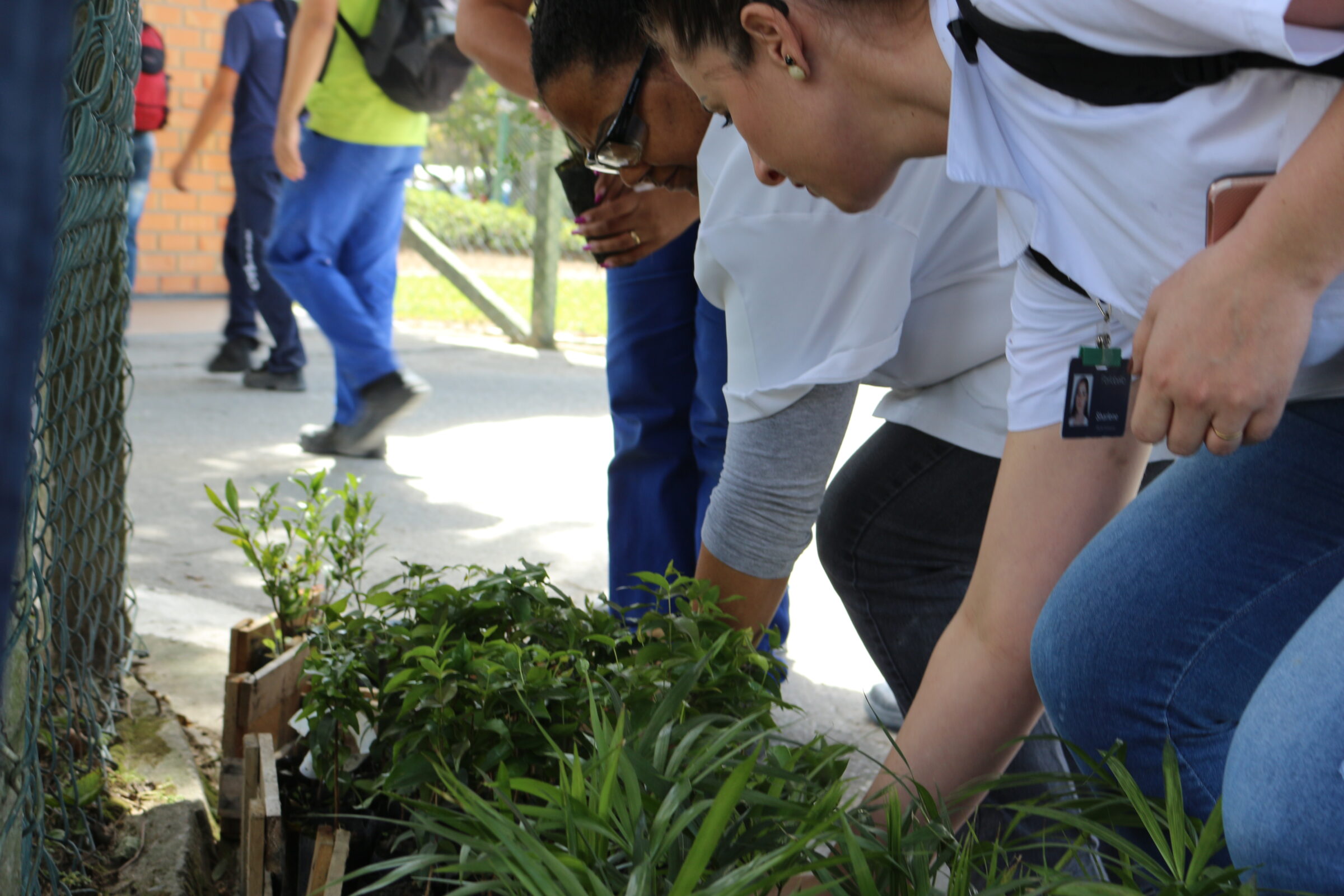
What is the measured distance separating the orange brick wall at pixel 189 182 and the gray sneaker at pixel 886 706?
29.8ft

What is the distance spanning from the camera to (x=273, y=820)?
5.10 ft

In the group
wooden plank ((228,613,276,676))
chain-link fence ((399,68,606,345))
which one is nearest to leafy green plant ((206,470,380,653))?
wooden plank ((228,613,276,676))

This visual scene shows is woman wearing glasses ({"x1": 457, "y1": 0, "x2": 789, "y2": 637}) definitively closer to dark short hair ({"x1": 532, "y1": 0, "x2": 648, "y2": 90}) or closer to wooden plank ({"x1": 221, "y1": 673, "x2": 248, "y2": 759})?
dark short hair ({"x1": 532, "y1": 0, "x2": 648, "y2": 90})

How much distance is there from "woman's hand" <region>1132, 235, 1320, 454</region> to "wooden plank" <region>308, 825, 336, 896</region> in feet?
3.35

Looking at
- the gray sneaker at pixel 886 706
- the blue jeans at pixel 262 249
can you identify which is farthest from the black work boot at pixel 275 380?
the gray sneaker at pixel 886 706

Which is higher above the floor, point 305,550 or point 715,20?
point 715,20

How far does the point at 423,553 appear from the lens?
4.02 m

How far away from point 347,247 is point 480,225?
8451 millimetres

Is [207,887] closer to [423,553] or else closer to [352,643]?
[352,643]

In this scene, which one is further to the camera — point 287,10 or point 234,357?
point 234,357

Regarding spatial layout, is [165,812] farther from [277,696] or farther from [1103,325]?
[1103,325]

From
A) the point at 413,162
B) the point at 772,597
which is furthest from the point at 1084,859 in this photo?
the point at 413,162

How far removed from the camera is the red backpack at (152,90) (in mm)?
6344

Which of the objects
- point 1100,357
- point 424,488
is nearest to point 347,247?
point 424,488
